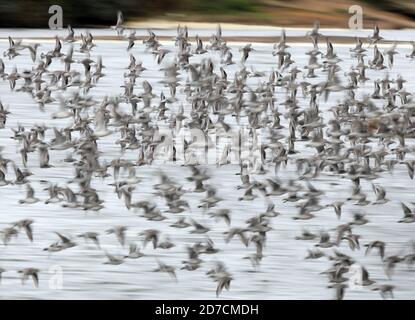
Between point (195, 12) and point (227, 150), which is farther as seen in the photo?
point (195, 12)

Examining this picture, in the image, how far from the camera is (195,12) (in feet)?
86.8

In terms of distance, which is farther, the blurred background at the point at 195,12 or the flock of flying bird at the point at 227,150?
the blurred background at the point at 195,12

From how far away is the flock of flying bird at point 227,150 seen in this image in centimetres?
1146

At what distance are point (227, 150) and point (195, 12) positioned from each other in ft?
37.7

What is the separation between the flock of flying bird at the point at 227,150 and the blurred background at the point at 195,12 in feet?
17.1

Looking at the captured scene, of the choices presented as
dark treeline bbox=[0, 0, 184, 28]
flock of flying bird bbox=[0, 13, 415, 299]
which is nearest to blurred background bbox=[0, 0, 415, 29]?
dark treeline bbox=[0, 0, 184, 28]

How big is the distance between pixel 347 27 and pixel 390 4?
205cm

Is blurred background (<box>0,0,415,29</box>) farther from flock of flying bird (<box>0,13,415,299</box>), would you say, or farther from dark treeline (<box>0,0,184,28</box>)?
flock of flying bird (<box>0,13,415,299</box>)

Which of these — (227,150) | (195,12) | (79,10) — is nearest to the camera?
(227,150)

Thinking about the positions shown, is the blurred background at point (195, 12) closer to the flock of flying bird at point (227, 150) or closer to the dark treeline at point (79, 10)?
the dark treeline at point (79, 10)

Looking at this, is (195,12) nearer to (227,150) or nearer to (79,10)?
(79,10)

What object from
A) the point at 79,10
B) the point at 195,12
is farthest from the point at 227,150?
the point at 195,12

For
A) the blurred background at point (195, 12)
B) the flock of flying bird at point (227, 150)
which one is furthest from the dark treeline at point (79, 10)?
→ the flock of flying bird at point (227, 150)

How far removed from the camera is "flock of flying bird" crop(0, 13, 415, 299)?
1146cm
